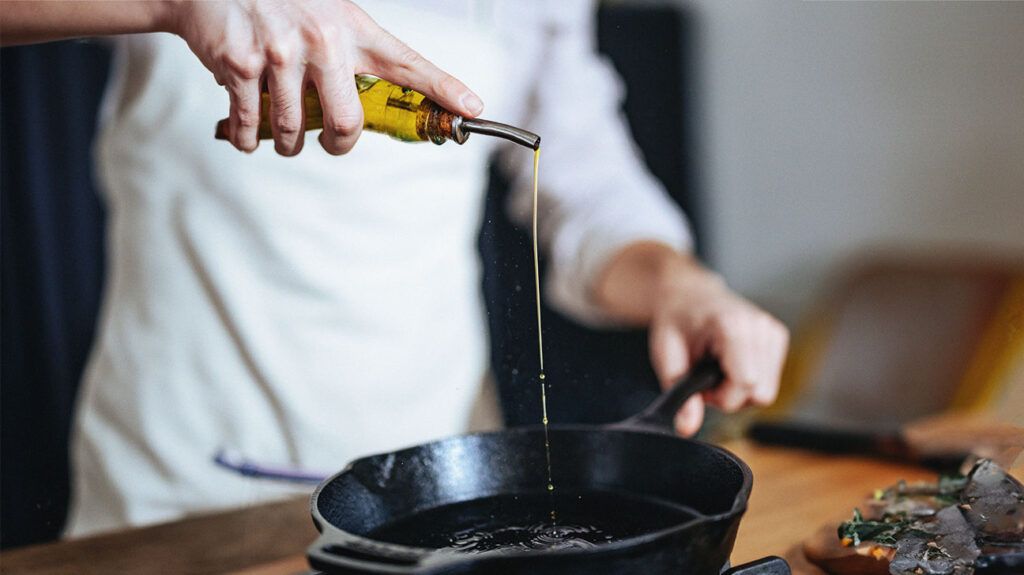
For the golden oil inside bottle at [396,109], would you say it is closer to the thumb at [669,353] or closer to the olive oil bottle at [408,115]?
the olive oil bottle at [408,115]

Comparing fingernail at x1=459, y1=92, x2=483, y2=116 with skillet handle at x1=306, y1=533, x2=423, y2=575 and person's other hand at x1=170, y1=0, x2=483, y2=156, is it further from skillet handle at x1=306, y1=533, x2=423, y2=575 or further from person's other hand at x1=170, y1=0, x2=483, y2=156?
skillet handle at x1=306, y1=533, x2=423, y2=575

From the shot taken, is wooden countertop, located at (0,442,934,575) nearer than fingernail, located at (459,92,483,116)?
No

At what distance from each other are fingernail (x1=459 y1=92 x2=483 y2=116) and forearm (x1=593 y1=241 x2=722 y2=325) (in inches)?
23.9

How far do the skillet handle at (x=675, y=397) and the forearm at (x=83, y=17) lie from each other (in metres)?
0.52

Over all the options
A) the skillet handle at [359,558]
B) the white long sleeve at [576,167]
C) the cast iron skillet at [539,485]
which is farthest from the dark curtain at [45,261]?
the skillet handle at [359,558]

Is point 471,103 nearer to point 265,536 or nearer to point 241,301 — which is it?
point 265,536

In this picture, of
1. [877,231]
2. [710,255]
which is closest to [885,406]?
[877,231]

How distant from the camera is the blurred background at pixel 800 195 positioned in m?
1.91

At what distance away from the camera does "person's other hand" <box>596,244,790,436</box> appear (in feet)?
3.68

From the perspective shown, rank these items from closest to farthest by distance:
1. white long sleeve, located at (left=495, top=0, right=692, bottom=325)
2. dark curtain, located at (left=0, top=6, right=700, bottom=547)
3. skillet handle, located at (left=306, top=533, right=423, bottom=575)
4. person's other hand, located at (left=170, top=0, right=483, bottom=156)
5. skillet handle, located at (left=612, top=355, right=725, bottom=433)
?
1. skillet handle, located at (left=306, top=533, right=423, bottom=575)
2. person's other hand, located at (left=170, top=0, right=483, bottom=156)
3. skillet handle, located at (left=612, top=355, right=725, bottom=433)
4. white long sleeve, located at (left=495, top=0, right=692, bottom=325)
5. dark curtain, located at (left=0, top=6, right=700, bottom=547)

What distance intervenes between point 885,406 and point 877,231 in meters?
0.58

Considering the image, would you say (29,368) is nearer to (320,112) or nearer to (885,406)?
(320,112)

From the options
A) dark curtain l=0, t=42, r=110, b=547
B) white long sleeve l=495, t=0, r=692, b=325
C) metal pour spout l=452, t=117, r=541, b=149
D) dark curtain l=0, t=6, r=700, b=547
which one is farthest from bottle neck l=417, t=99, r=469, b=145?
dark curtain l=0, t=42, r=110, b=547

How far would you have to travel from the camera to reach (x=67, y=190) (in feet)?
6.40
